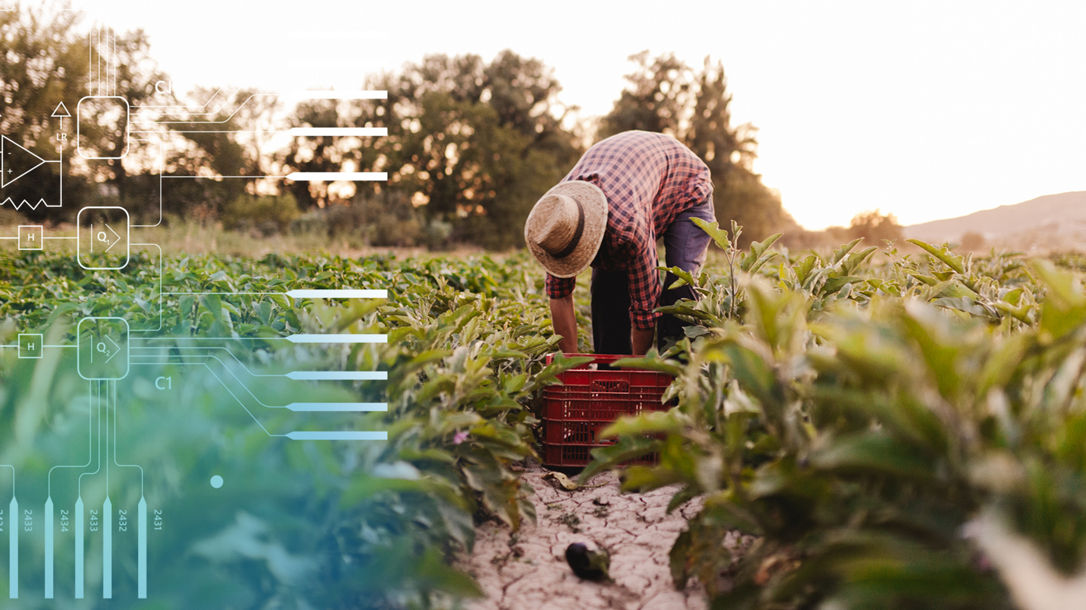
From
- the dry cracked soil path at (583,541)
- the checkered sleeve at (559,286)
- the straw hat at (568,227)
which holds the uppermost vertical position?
the straw hat at (568,227)

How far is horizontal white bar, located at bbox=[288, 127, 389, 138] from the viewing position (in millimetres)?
1559

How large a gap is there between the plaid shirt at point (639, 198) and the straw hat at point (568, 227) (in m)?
0.14

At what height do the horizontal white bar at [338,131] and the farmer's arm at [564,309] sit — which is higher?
the horizontal white bar at [338,131]

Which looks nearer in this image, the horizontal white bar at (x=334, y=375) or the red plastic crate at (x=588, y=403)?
the horizontal white bar at (x=334, y=375)

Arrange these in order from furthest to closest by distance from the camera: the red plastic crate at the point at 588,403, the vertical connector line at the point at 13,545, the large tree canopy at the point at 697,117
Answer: the large tree canopy at the point at 697,117
the red plastic crate at the point at 588,403
the vertical connector line at the point at 13,545

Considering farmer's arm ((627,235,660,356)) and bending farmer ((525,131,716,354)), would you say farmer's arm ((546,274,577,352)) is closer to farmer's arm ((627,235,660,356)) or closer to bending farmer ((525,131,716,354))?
bending farmer ((525,131,716,354))

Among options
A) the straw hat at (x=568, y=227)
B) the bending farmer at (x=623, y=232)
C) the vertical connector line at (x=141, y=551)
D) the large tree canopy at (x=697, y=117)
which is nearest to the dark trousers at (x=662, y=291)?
the bending farmer at (x=623, y=232)

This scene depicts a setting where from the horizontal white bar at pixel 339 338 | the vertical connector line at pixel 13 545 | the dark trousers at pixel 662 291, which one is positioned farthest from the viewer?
the dark trousers at pixel 662 291

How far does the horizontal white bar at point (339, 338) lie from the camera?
1531mm

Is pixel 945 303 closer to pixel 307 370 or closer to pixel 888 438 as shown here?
pixel 888 438

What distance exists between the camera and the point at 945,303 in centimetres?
211

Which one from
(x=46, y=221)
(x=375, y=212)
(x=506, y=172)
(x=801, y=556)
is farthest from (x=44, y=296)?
(x=506, y=172)

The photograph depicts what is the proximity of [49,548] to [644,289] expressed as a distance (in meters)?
2.62

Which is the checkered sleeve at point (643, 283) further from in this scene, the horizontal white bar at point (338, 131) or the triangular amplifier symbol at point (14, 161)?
the triangular amplifier symbol at point (14, 161)
